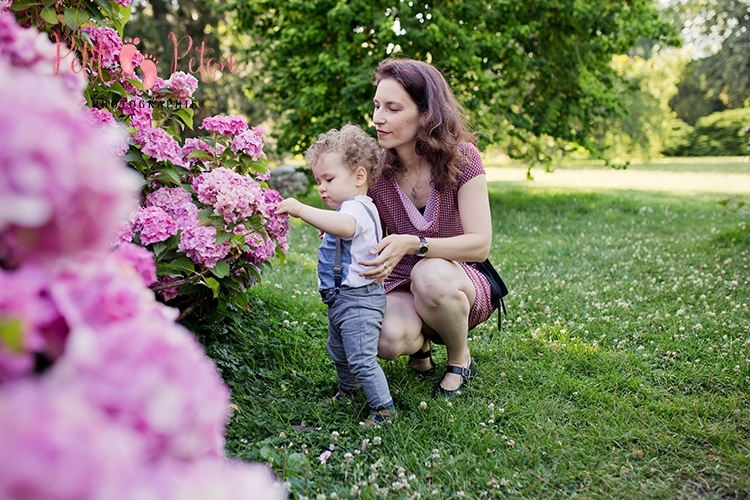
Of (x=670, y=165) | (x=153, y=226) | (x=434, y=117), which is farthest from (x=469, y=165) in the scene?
(x=670, y=165)

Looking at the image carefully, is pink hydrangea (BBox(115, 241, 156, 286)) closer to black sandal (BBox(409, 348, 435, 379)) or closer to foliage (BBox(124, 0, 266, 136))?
black sandal (BBox(409, 348, 435, 379))

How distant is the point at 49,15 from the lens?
86.9 inches

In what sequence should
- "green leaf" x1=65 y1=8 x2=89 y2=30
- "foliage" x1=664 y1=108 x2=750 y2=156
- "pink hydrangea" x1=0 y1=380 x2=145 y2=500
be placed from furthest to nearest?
1. "foliage" x1=664 y1=108 x2=750 y2=156
2. "green leaf" x1=65 y1=8 x2=89 y2=30
3. "pink hydrangea" x1=0 y1=380 x2=145 y2=500

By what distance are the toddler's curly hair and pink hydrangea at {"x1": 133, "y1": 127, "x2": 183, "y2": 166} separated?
0.52 metres

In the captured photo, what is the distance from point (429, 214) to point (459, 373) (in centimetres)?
69

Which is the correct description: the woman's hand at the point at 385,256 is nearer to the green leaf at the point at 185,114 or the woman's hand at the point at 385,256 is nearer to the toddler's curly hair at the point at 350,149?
the toddler's curly hair at the point at 350,149

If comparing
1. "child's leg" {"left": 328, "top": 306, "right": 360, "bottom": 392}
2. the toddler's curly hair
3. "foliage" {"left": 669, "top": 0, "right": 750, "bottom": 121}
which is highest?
"foliage" {"left": 669, "top": 0, "right": 750, "bottom": 121}

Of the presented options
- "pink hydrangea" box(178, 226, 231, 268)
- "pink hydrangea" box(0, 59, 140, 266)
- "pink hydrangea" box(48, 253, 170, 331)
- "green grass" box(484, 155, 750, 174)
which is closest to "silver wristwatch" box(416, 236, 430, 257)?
"pink hydrangea" box(178, 226, 231, 268)

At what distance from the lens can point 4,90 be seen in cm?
72

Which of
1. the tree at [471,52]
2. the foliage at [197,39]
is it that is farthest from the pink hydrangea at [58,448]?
the foliage at [197,39]

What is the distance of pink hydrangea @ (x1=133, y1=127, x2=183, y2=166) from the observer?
2.48m

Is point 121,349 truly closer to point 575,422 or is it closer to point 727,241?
point 575,422

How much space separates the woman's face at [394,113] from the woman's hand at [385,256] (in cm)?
46

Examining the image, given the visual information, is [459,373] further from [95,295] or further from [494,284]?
[95,295]
